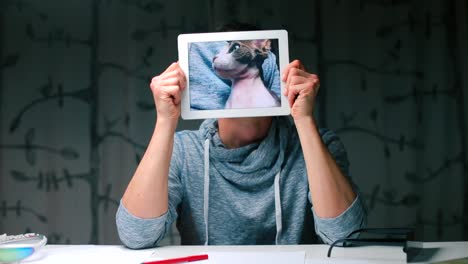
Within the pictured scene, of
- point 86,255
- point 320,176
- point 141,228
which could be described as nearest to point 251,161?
point 320,176

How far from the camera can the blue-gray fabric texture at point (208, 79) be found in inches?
45.9

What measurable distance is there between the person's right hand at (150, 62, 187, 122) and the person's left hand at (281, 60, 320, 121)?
22cm

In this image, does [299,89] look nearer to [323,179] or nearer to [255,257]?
[323,179]

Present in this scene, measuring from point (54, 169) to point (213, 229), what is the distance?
1.23 meters

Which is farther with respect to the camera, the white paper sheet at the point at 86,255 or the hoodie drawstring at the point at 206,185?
the hoodie drawstring at the point at 206,185

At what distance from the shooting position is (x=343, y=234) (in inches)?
44.6

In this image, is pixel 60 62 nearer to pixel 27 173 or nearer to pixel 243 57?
pixel 27 173

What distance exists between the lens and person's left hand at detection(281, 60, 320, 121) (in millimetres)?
1159

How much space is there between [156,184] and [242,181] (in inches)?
9.1

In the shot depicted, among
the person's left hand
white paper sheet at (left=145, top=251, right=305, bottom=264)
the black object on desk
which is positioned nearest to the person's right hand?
the person's left hand

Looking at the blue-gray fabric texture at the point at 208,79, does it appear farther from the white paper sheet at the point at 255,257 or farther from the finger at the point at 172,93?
the white paper sheet at the point at 255,257

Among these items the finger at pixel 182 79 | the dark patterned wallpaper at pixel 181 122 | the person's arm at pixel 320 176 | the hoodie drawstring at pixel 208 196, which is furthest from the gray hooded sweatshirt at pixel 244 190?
the dark patterned wallpaper at pixel 181 122

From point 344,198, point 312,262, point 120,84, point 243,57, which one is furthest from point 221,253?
point 120,84

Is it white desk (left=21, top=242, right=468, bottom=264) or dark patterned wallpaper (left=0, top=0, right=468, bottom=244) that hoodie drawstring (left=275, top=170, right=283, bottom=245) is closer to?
white desk (left=21, top=242, right=468, bottom=264)
